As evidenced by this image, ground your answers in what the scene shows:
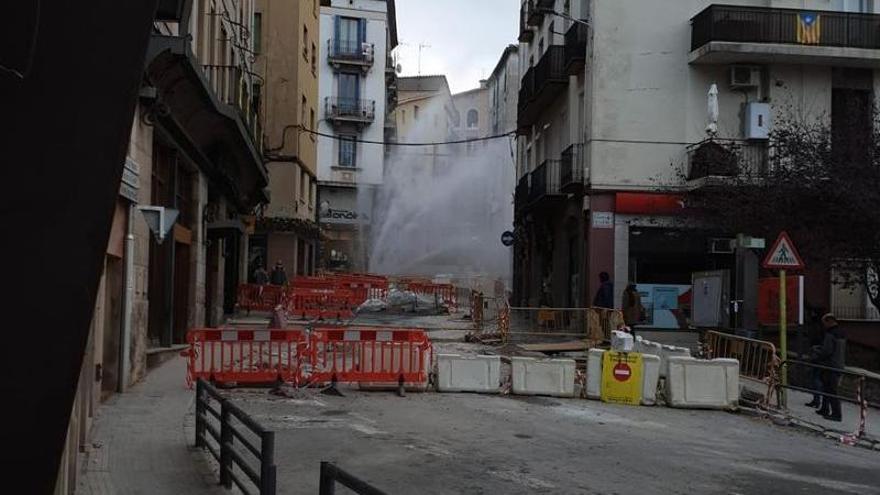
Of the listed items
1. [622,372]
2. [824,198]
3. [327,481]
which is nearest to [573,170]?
[824,198]

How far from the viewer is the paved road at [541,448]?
713 centimetres

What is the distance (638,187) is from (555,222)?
5.60 metres

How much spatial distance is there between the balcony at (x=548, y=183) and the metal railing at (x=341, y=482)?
78.8 ft

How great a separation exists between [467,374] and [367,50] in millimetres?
48879

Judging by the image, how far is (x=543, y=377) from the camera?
12.7m

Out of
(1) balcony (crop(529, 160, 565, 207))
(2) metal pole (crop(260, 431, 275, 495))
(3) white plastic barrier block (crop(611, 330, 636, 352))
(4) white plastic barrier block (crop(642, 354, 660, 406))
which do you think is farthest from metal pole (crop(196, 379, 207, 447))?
(1) balcony (crop(529, 160, 565, 207))

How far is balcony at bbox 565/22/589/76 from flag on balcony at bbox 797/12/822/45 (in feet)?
19.2

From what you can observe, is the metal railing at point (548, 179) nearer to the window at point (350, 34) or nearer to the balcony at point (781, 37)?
the balcony at point (781, 37)

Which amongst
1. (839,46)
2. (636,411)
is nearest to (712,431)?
(636,411)

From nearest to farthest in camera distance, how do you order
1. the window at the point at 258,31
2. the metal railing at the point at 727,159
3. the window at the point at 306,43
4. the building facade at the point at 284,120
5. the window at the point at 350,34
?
the metal railing at the point at 727,159 < the window at the point at 258,31 < the building facade at the point at 284,120 < the window at the point at 306,43 < the window at the point at 350,34

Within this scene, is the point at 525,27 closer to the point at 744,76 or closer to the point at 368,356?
the point at 744,76

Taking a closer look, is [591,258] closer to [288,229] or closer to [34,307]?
[288,229]

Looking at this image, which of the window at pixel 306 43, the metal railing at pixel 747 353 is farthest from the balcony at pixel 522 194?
the metal railing at pixel 747 353

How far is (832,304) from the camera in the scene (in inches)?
976
